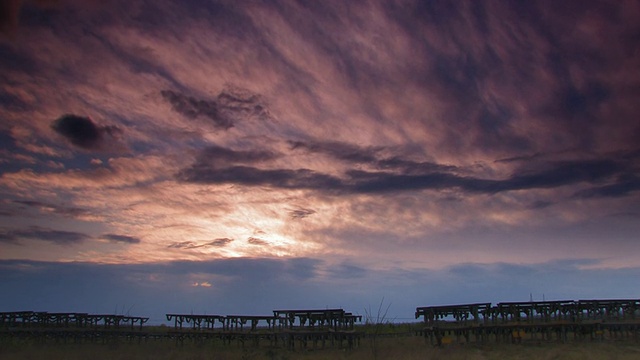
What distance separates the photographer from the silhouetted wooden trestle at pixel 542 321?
137 ft

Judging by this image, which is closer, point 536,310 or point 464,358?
point 464,358

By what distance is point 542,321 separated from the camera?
4238 cm

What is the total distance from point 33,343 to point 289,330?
26061 millimetres

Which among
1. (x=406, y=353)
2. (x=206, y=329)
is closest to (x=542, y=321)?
(x=406, y=353)

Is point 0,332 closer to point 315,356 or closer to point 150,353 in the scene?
point 150,353

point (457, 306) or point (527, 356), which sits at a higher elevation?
point (457, 306)

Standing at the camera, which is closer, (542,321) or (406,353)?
(406,353)

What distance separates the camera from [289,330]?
4394 centimetres

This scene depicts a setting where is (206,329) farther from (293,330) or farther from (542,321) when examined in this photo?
(542,321)

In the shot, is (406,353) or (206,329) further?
(206,329)

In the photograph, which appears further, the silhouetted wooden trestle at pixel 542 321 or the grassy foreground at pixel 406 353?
the silhouetted wooden trestle at pixel 542 321

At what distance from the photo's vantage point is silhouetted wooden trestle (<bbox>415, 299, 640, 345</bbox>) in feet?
137

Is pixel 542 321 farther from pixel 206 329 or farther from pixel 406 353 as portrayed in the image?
pixel 206 329

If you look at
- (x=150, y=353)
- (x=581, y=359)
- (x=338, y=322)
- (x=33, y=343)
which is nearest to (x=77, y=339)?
(x=33, y=343)
